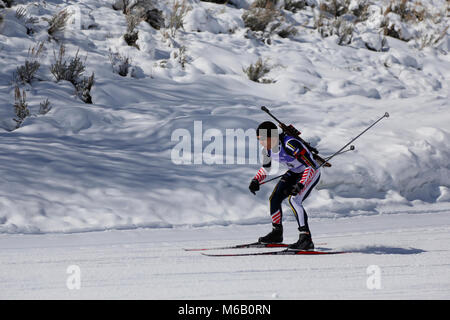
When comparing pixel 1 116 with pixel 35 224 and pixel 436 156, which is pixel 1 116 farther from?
pixel 436 156

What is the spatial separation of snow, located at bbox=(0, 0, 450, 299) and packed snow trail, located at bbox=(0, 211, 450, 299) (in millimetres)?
28

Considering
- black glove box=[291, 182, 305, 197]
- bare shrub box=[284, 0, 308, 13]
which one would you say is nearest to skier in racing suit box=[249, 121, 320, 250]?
black glove box=[291, 182, 305, 197]

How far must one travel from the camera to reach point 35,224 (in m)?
5.96

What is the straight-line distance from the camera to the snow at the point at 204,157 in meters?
4.71

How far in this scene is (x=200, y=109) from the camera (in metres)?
10.2

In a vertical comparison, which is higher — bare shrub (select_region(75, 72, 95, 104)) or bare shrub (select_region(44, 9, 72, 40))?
bare shrub (select_region(44, 9, 72, 40))

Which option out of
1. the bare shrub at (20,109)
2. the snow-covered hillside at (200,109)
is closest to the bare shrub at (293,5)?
the snow-covered hillside at (200,109)

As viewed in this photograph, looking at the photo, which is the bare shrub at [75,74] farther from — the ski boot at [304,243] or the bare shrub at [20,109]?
the ski boot at [304,243]

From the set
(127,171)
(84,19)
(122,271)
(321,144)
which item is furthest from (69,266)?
(84,19)

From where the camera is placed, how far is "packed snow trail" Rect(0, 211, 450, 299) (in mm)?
3934

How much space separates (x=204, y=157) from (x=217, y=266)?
391cm

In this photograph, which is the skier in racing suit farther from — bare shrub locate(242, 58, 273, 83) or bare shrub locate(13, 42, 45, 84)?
bare shrub locate(242, 58, 273, 83)

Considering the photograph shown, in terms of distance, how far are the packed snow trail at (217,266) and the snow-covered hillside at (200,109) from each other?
0.55m

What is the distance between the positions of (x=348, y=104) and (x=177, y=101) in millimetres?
3801
